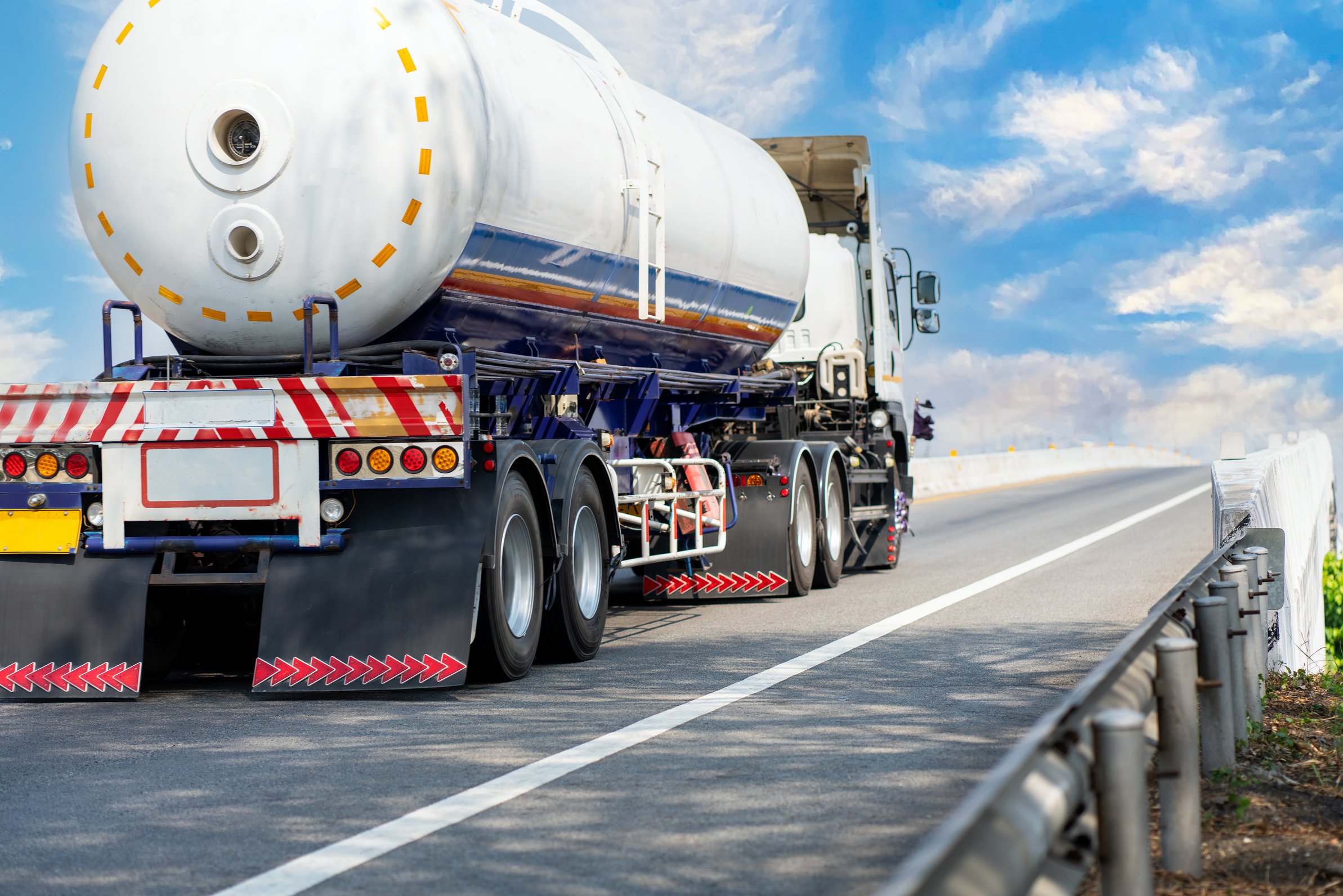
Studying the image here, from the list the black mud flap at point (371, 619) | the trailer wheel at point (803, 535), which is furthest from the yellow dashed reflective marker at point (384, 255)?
the trailer wheel at point (803, 535)

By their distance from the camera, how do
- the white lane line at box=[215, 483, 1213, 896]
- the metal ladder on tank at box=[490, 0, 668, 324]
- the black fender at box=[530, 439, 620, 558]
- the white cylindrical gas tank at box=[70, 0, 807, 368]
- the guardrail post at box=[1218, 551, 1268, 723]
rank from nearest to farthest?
the white lane line at box=[215, 483, 1213, 896] → the guardrail post at box=[1218, 551, 1268, 723] → the white cylindrical gas tank at box=[70, 0, 807, 368] → the black fender at box=[530, 439, 620, 558] → the metal ladder on tank at box=[490, 0, 668, 324]

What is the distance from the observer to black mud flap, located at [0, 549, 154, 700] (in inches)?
298

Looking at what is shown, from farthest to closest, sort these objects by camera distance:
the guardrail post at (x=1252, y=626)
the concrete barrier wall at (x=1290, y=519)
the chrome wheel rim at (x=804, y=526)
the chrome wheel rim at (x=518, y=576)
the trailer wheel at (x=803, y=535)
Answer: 1. the chrome wheel rim at (x=804, y=526)
2. the trailer wheel at (x=803, y=535)
3. the concrete barrier wall at (x=1290, y=519)
4. the chrome wheel rim at (x=518, y=576)
5. the guardrail post at (x=1252, y=626)

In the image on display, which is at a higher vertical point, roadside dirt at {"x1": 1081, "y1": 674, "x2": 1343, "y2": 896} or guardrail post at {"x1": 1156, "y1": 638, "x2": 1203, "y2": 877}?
guardrail post at {"x1": 1156, "y1": 638, "x2": 1203, "y2": 877}

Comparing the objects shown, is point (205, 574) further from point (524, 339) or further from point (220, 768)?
point (524, 339)

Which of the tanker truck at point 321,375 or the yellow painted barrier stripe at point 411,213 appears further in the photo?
the yellow painted barrier stripe at point 411,213

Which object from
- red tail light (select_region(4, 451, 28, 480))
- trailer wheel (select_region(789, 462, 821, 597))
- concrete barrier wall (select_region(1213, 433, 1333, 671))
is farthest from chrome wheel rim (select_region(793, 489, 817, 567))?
red tail light (select_region(4, 451, 28, 480))

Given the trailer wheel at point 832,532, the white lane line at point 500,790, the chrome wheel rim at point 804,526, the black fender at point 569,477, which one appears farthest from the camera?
the trailer wheel at point 832,532

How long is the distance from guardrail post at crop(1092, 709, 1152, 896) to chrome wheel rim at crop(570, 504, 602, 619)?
5705mm

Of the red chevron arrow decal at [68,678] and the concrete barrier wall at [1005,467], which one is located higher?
the concrete barrier wall at [1005,467]

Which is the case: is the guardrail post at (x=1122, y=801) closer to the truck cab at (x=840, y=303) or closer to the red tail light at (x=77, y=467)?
the red tail light at (x=77, y=467)

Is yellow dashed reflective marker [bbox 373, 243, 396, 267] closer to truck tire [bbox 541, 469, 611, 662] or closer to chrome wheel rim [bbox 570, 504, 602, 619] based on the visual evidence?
truck tire [bbox 541, 469, 611, 662]

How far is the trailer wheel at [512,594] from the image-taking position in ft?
25.5

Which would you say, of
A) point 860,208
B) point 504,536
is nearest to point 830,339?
point 860,208
